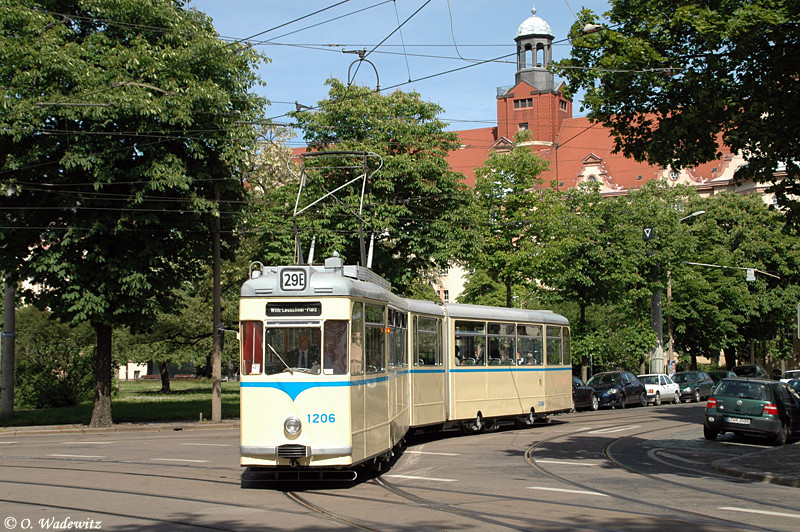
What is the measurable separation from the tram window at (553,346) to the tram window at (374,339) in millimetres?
12131

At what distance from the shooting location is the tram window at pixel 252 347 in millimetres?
12648

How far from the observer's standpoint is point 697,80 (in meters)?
14.4

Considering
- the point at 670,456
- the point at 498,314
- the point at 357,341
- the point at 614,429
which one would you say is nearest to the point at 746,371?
the point at 614,429

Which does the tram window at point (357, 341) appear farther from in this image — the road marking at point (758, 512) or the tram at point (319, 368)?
the road marking at point (758, 512)

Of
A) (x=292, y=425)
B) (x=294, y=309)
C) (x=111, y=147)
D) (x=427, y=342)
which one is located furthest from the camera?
(x=111, y=147)

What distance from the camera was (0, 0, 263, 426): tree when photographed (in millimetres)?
23641

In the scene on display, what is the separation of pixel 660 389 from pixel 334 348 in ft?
104

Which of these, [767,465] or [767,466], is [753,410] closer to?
[767,465]

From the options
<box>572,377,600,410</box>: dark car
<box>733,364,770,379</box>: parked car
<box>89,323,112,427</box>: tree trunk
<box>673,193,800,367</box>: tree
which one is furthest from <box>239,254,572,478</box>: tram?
<box>733,364,770,379</box>: parked car

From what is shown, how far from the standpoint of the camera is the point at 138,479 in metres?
13.1

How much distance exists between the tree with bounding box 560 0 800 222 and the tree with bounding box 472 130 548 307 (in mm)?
22922

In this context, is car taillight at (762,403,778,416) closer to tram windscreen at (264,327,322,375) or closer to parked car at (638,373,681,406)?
tram windscreen at (264,327,322,375)

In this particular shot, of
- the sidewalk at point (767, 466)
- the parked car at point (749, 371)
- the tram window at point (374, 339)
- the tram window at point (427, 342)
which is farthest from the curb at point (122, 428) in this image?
the parked car at point (749, 371)

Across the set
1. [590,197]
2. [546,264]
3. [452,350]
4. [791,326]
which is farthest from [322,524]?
[791,326]
